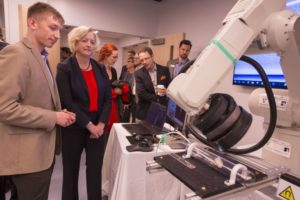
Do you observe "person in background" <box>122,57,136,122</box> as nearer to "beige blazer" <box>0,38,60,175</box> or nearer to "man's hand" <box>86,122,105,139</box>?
"man's hand" <box>86,122,105,139</box>

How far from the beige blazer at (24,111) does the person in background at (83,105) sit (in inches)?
14.3

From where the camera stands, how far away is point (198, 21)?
3.54 metres

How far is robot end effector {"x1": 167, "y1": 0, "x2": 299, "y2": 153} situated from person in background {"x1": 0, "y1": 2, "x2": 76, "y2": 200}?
75 centimetres

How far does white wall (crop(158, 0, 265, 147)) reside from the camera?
295cm

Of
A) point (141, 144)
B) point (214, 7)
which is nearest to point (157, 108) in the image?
point (141, 144)

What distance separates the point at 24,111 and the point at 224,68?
901 mm

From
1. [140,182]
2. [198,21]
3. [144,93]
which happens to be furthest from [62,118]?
[198,21]

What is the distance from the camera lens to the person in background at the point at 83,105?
59.2 inches

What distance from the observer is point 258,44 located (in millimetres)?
677

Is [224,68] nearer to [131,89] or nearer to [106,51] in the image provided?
[106,51]

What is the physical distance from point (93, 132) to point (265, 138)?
1158 mm

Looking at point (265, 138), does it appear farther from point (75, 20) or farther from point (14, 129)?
point (75, 20)

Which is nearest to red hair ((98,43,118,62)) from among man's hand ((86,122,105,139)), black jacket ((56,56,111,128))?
black jacket ((56,56,111,128))

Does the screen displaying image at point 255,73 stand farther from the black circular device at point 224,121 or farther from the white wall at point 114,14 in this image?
the white wall at point 114,14
